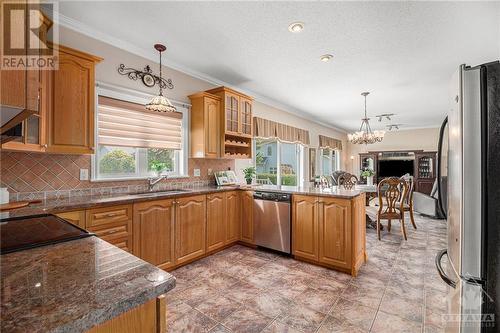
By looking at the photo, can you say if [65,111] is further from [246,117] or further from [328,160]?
[328,160]

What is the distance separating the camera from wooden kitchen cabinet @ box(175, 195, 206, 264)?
9.12ft

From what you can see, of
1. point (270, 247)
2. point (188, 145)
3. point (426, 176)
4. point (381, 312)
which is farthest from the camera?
point (426, 176)

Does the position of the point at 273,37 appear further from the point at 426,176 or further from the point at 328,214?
the point at 426,176

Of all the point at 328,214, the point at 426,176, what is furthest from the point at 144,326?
the point at 426,176

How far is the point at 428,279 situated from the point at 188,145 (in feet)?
11.3

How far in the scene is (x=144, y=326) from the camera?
27.1 inches

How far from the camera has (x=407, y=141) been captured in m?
8.57

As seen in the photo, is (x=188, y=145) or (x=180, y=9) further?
(x=188, y=145)

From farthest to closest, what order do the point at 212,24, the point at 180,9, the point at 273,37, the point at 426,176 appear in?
the point at 426,176 → the point at 273,37 → the point at 212,24 → the point at 180,9

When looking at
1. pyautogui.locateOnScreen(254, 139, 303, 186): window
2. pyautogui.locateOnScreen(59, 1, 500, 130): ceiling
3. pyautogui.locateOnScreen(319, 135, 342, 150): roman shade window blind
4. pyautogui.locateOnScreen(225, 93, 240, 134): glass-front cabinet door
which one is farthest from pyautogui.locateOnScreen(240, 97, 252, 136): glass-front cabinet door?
pyautogui.locateOnScreen(319, 135, 342, 150): roman shade window blind

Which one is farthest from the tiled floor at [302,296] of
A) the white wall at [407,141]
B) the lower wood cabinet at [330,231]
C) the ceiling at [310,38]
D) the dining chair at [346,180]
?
the white wall at [407,141]

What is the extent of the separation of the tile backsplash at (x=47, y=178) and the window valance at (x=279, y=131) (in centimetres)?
267

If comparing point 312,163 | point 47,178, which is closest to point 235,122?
point 47,178

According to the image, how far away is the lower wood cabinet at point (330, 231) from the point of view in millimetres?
2641
